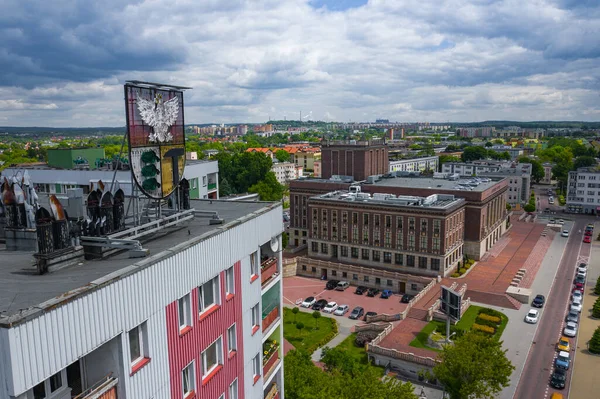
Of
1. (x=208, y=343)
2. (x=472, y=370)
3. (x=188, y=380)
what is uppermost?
(x=208, y=343)

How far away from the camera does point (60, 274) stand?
13.2 m

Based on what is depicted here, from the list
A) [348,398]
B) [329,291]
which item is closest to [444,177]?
[329,291]

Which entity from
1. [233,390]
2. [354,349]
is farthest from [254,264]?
[354,349]

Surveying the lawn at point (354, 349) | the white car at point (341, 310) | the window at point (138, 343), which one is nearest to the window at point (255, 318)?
the window at point (138, 343)

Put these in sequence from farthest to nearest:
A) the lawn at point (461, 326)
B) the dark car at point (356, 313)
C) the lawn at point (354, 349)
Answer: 1. the dark car at point (356, 313)
2. the lawn at point (461, 326)
3. the lawn at point (354, 349)

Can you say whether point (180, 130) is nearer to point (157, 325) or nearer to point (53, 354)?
point (157, 325)

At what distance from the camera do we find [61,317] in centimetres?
1007

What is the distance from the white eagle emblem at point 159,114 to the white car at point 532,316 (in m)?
57.8

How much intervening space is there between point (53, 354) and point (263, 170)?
138227 mm

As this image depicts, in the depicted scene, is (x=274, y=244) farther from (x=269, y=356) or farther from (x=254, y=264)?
(x=269, y=356)

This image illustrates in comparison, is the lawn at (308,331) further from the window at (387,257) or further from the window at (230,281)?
the window at (230,281)

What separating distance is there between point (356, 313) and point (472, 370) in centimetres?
2618

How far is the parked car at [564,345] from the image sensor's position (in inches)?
2056

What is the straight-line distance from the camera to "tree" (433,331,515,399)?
39594mm
